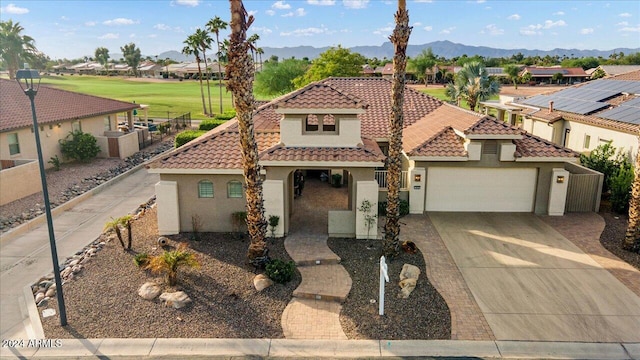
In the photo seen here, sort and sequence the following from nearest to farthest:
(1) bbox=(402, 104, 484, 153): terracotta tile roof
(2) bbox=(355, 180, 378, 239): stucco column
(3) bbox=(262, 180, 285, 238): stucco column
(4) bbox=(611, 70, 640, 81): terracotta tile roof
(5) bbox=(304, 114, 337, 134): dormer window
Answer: (2) bbox=(355, 180, 378, 239): stucco column → (3) bbox=(262, 180, 285, 238): stucco column → (5) bbox=(304, 114, 337, 134): dormer window → (1) bbox=(402, 104, 484, 153): terracotta tile roof → (4) bbox=(611, 70, 640, 81): terracotta tile roof

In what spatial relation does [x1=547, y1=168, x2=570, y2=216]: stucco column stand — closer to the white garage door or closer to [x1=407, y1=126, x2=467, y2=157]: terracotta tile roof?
the white garage door

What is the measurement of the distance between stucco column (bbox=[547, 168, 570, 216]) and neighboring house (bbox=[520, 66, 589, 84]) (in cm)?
9689

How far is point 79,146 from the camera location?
3059 centimetres

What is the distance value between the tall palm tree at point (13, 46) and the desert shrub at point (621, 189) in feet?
260

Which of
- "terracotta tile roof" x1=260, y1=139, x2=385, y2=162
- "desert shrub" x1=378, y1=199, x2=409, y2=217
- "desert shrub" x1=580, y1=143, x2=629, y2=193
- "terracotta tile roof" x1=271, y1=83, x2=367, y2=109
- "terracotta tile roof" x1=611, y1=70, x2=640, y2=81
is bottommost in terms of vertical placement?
"desert shrub" x1=378, y1=199, x2=409, y2=217

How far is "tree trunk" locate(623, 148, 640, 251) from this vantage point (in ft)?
50.7

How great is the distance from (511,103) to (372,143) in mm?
21257

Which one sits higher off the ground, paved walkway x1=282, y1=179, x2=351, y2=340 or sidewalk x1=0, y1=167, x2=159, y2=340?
paved walkway x1=282, y1=179, x2=351, y2=340

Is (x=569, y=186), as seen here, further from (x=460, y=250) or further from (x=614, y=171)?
(x=460, y=250)

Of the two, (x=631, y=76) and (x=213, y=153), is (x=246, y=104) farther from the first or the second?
(x=631, y=76)

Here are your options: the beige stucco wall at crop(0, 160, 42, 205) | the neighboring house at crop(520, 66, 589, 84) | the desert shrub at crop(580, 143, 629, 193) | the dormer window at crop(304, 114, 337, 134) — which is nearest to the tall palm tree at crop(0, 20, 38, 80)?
the beige stucco wall at crop(0, 160, 42, 205)

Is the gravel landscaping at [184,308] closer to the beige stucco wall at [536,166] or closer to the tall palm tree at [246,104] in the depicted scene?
the tall palm tree at [246,104]

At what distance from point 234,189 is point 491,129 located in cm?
1114

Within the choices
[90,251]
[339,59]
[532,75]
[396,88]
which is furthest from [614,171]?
[532,75]
